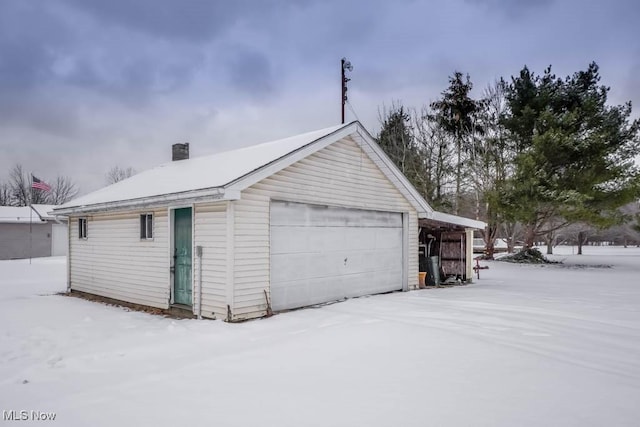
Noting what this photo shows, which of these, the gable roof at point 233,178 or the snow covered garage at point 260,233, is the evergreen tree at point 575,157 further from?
the gable roof at point 233,178

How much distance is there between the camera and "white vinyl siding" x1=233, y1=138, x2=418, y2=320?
7.67 m

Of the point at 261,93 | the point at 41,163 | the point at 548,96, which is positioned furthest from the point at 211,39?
the point at 41,163

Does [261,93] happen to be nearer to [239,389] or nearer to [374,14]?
[374,14]

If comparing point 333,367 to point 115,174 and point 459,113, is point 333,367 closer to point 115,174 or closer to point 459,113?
point 459,113

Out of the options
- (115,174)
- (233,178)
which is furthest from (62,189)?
(233,178)

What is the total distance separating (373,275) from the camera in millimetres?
11094

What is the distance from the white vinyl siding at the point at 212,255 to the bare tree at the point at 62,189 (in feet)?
174

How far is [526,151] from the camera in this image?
74.0 feet

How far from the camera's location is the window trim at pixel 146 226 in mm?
9259

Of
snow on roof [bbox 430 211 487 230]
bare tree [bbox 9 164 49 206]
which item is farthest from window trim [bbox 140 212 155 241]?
bare tree [bbox 9 164 49 206]

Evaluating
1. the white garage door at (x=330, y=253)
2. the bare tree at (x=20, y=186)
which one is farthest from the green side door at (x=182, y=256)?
the bare tree at (x=20, y=186)

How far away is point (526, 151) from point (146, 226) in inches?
814

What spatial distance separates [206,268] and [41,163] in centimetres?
5356

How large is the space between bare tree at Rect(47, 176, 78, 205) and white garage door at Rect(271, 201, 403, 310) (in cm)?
5284
